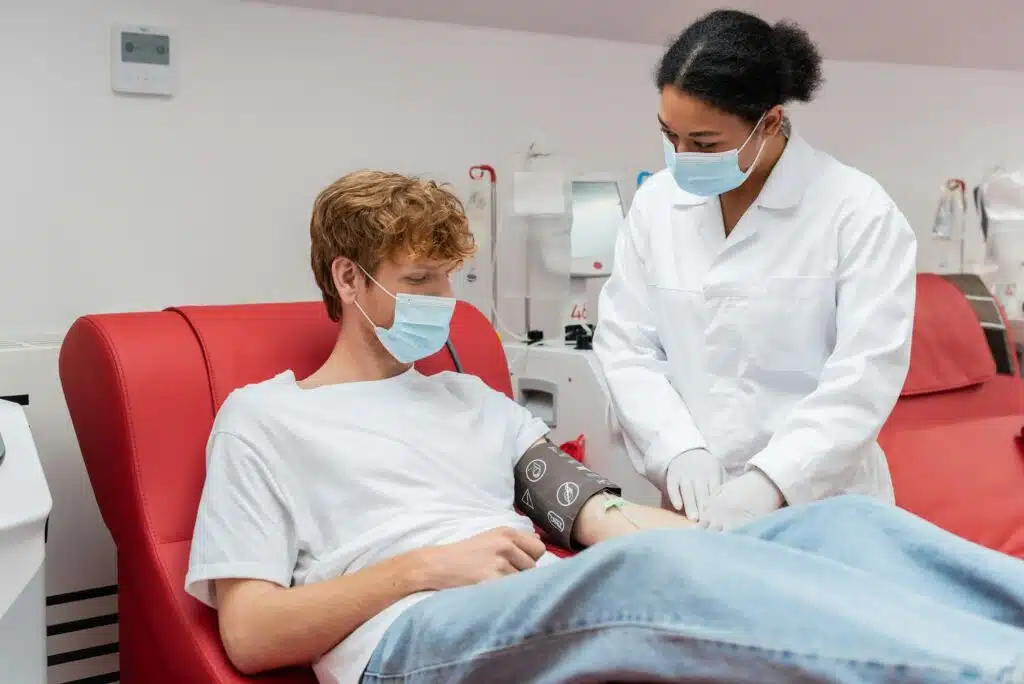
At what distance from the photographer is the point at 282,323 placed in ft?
5.39

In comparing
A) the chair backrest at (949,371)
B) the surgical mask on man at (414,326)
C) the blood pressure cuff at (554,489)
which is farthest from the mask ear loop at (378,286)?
the chair backrest at (949,371)

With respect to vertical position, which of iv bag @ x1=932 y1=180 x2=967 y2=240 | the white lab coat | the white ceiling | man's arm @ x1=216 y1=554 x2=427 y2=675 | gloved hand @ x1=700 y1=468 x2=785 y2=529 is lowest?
man's arm @ x1=216 y1=554 x2=427 y2=675

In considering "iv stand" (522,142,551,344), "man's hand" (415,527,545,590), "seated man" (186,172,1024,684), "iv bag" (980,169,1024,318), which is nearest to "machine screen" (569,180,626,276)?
"iv stand" (522,142,551,344)

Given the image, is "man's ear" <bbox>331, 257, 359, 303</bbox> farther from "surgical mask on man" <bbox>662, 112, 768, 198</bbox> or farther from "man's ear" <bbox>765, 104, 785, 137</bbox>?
"man's ear" <bbox>765, 104, 785, 137</bbox>

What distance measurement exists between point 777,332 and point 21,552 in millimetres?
1055

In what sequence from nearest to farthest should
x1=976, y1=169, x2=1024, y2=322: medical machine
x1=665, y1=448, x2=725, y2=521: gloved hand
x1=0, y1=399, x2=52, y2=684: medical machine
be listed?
x1=0, y1=399, x2=52, y2=684: medical machine < x1=665, y1=448, x2=725, y2=521: gloved hand < x1=976, y1=169, x2=1024, y2=322: medical machine

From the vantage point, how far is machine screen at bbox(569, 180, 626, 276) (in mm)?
2395

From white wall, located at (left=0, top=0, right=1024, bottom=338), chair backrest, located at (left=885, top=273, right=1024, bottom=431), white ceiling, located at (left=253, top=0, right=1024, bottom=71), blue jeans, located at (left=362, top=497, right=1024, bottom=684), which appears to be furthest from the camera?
chair backrest, located at (left=885, top=273, right=1024, bottom=431)

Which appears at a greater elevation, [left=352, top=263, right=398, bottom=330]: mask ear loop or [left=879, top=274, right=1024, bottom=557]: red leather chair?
[left=352, top=263, right=398, bottom=330]: mask ear loop

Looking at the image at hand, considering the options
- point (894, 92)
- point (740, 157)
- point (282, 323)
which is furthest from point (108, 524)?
point (894, 92)

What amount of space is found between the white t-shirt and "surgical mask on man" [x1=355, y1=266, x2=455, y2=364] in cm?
7

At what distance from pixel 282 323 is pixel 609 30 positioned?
141 cm

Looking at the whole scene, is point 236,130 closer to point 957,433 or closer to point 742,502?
point 742,502

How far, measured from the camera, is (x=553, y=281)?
245 cm
